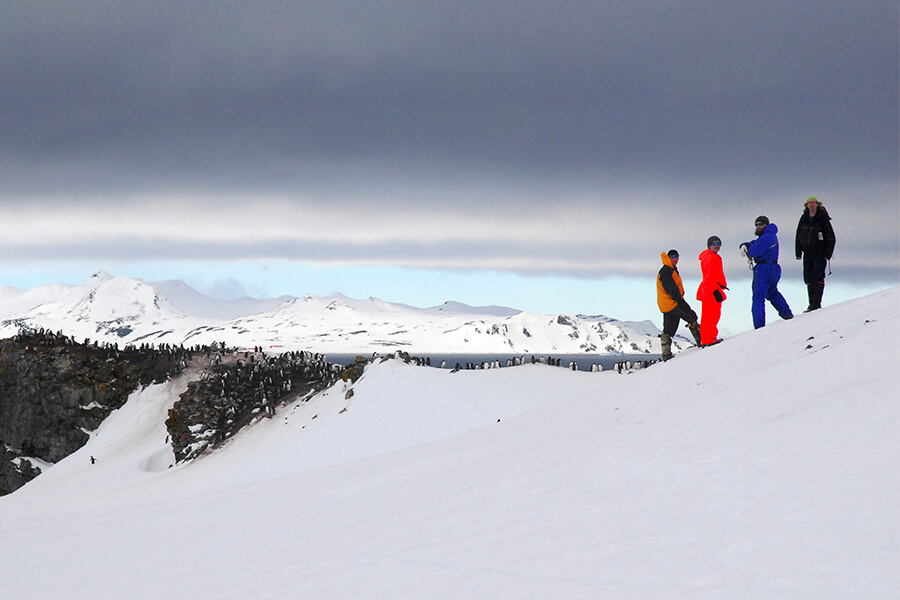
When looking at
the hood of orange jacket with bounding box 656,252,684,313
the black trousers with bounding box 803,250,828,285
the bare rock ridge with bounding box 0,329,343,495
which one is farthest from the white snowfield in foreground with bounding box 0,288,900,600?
the bare rock ridge with bounding box 0,329,343,495

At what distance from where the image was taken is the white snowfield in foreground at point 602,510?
15.4ft

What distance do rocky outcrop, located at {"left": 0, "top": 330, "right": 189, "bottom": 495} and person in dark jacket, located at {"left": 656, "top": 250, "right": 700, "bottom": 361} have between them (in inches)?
1636

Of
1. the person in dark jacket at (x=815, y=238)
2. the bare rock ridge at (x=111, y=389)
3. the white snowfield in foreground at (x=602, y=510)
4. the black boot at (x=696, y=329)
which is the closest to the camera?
the white snowfield in foreground at (x=602, y=510)

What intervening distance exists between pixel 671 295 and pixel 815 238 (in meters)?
3.93

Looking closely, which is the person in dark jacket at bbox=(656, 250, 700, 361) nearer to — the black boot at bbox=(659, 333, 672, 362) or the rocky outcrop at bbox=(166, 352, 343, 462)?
the black boot at bbox=(659, 333, 672, 362)

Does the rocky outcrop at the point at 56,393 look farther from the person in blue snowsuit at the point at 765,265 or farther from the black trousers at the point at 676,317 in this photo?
the person in blue snowsuit at the point at 765,265

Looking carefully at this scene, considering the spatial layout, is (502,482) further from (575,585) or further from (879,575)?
(879,575)

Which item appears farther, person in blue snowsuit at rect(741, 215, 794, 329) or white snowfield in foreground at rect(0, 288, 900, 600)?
person in blue snowsuit at rect(741, 215, 794, 329)

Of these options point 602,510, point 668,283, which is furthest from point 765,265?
point 602,510

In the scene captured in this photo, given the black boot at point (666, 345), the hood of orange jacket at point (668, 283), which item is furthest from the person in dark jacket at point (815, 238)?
the black boot at point (666, 345)

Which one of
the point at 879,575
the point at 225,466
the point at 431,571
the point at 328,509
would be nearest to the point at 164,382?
the point at 225,466

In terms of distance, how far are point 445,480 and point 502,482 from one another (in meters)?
1.40

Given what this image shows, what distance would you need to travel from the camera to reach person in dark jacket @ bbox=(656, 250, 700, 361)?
18.0 m

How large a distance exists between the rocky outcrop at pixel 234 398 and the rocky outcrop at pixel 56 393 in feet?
29.6
